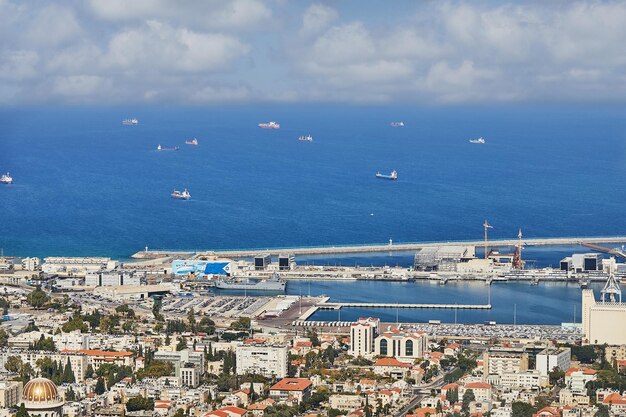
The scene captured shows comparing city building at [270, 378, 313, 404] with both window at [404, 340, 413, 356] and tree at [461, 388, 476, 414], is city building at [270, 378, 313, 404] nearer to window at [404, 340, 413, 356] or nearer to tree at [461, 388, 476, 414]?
tree at [461, 388, 476, 414]

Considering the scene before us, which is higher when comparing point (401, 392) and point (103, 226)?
point (103, 226)

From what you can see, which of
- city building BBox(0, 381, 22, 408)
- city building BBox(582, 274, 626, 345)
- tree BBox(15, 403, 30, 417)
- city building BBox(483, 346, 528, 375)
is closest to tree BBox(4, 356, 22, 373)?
city building BBox(0, 381, 22, 408)

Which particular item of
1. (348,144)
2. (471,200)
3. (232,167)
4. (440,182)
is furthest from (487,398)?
(348,144)

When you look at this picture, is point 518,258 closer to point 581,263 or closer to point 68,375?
point 581,263

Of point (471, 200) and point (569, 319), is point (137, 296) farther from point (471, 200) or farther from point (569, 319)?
point (471, 200)

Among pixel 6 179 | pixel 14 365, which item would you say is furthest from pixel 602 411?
pixel 6 179

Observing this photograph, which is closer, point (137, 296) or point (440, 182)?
point (137, 296)
